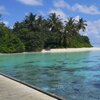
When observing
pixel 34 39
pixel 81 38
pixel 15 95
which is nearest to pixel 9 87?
pixel 15 95

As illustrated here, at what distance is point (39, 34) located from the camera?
7681 centimetres

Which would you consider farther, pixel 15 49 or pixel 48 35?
pixel 48 35

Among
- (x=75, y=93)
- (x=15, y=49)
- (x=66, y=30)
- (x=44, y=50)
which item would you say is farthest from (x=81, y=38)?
(x=75, y=93)

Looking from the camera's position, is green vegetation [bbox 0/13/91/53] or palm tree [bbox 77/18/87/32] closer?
green vegetation [bbox 0/13/91/53]

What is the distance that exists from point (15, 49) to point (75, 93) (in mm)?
55811

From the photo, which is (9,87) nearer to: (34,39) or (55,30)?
(34,39)

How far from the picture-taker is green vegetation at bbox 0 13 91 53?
70.1m

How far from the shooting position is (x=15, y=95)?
1139cm

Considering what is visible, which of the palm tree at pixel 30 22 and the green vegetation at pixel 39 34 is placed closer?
the green vegetation at pixel 39 34

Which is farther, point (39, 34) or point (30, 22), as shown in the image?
point (30, 22)

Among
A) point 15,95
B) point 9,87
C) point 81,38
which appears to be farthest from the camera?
point 81,38

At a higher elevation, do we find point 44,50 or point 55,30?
point 55,30

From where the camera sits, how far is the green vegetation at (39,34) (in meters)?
70.1

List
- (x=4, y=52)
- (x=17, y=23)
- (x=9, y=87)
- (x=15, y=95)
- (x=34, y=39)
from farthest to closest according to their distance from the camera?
(x=17, y=23)
(x=34, y=39)
(x=4, y=52)
(x=9, y=87)
(x=15, y=95)
